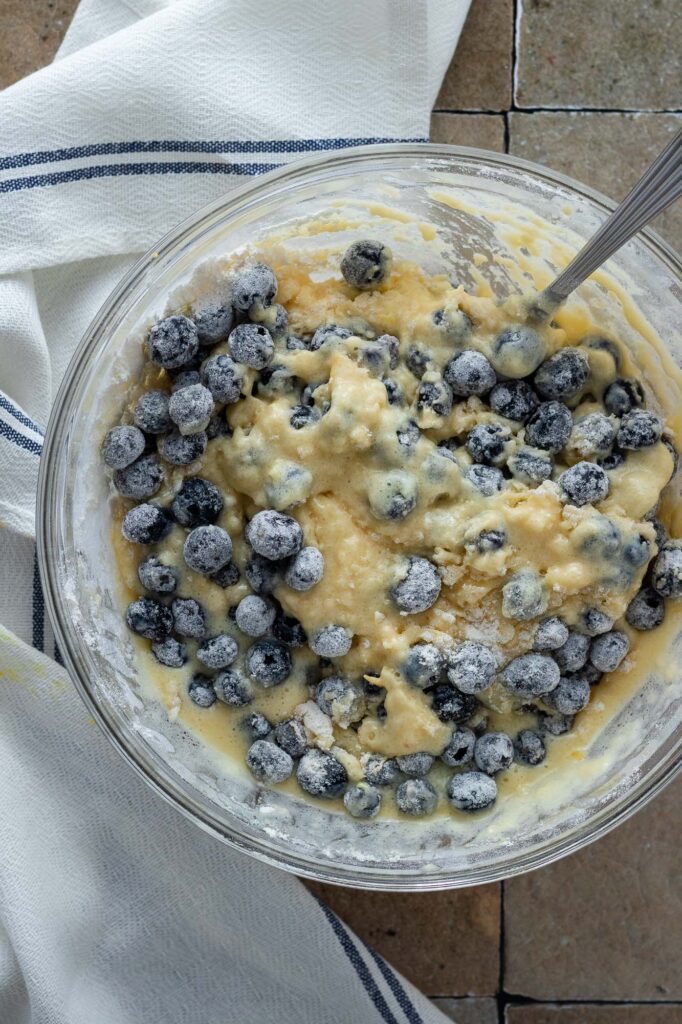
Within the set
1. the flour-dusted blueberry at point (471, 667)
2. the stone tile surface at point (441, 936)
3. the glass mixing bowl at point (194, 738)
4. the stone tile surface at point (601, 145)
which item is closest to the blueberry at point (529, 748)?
the glass mixing bowl at point (194, 738)

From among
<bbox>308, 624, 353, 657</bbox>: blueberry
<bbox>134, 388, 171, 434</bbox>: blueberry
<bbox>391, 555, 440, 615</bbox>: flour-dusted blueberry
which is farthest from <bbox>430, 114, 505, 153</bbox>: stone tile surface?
<bbox>308, 624, 353, 657</bbox>: blueberry

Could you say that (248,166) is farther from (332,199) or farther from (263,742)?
(263,742)

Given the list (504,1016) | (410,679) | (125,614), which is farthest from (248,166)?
(504,1016)

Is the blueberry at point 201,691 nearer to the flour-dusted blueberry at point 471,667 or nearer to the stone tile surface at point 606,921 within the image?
the flour-dusted blueberry at point 471,667

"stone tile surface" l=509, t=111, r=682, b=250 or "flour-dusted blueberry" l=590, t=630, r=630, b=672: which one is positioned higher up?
"stone tile surface" l=509, t=111, r=682, b=250

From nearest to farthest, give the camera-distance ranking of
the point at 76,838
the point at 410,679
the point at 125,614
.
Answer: the point at 410,679 → the point at 125,614 → the point at 76,838

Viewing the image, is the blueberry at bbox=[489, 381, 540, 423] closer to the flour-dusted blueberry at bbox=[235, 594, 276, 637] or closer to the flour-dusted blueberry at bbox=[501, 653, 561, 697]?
the flour-dusted blueberry at bbox=[501, 653, 561, 697]
